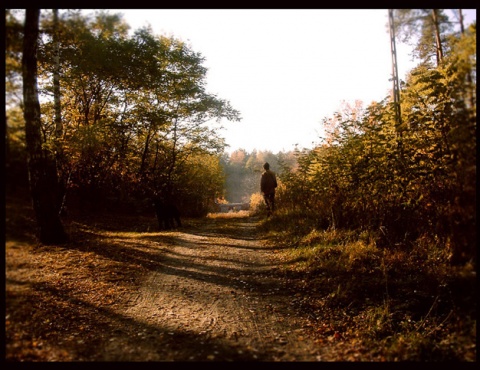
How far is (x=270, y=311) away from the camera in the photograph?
4.75 meters

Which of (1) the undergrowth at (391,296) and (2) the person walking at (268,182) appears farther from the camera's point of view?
(2) the person walking at (268,182)

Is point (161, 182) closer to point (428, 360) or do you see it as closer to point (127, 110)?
point (127, 110)

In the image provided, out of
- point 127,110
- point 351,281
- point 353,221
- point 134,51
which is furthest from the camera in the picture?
point 127,110

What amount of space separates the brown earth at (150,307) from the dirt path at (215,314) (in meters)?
0.01

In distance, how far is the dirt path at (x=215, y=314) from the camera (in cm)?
349

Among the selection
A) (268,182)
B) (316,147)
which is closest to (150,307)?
(316,147)

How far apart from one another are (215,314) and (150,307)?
1043 mm

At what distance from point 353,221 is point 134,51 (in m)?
8.37

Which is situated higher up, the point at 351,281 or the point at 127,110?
the point at 127,110

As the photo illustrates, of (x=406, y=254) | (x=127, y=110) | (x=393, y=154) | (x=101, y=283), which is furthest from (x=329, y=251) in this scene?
(x=127, y=110)

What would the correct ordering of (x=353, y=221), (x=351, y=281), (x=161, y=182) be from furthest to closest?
1. (x=161, y=182)
2. (x=353, y=221)
3. (x=351, y=281)

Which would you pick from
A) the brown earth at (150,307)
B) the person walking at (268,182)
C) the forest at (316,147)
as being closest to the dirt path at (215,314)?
the brown earth at (150,307)

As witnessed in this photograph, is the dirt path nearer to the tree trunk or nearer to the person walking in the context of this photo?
the tree trunk

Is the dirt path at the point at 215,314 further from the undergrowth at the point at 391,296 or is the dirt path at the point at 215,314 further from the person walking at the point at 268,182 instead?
the person walking at the point at 268,182
